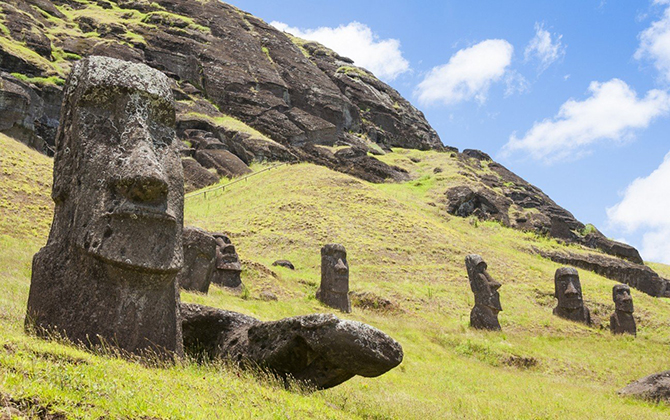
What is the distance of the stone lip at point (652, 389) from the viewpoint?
35.2ft

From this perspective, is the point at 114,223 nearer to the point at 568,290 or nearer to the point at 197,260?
the point at 197,260

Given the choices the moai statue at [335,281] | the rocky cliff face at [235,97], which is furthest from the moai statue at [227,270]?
the rocky cliff face at [235,97]

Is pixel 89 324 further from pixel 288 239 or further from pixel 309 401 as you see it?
pixel 288 239

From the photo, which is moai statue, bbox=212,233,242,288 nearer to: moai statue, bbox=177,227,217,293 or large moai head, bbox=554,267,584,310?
moai statue, bbox=177,227,217,293

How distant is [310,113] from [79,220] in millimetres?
64122

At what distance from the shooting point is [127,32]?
204 ft

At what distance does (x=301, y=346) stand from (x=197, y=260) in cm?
1012

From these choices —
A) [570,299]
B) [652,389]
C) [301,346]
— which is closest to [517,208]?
[570,299]

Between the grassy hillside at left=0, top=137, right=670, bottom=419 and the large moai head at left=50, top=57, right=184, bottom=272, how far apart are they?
965mm

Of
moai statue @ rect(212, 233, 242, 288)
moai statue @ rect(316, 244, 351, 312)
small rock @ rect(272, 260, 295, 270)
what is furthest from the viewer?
small rock @ rect(272, 260, 295, 270)

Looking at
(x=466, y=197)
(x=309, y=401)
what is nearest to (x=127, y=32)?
(x=466, y=197)

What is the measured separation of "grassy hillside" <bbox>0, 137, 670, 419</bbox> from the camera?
12.8 ft

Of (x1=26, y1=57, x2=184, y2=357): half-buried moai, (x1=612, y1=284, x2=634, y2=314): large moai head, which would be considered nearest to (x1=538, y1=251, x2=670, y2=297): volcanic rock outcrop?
(x1=612, y1=284, x2=634, y2=314): large moai head

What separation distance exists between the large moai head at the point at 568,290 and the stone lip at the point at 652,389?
10.5 m
